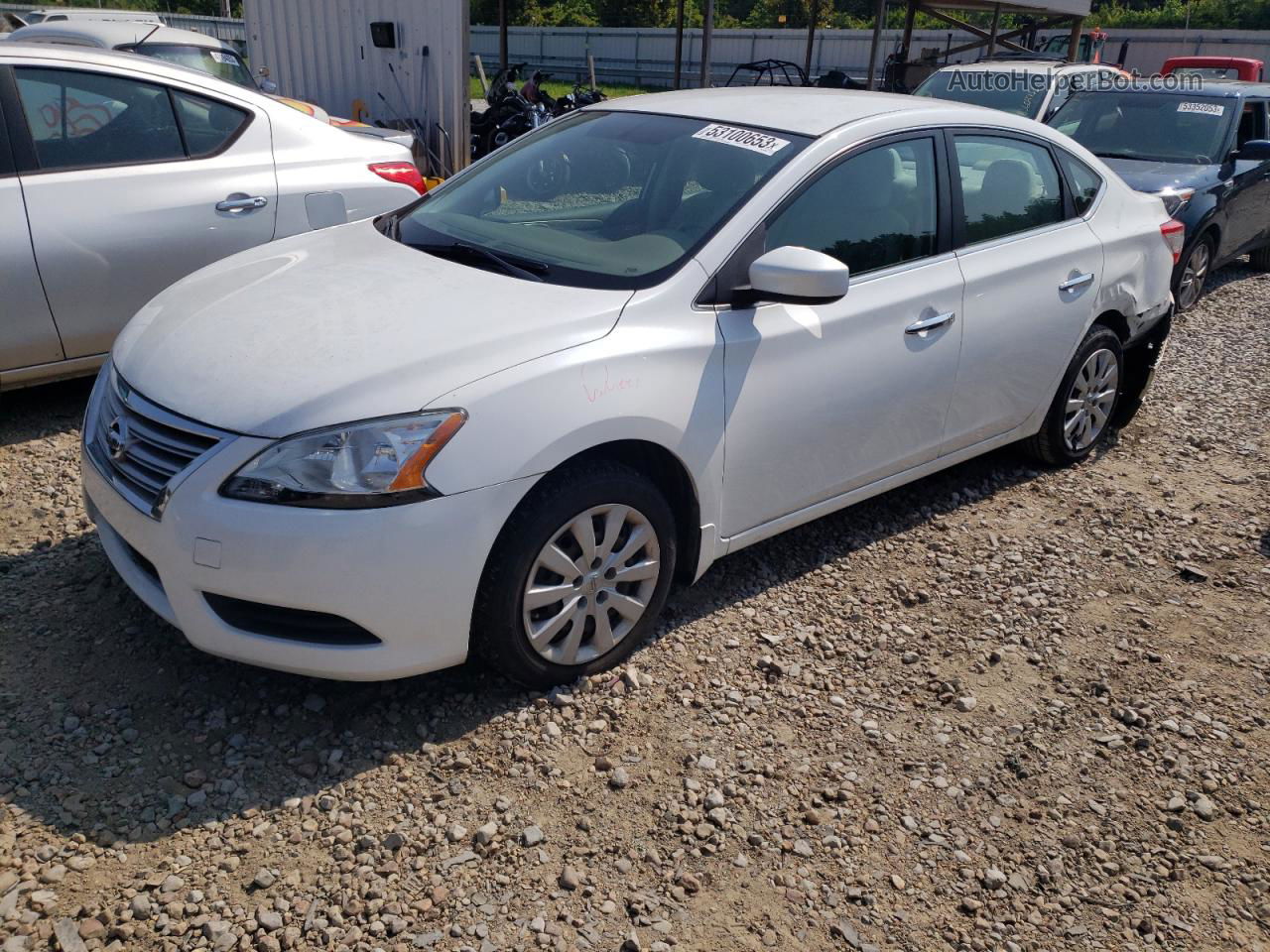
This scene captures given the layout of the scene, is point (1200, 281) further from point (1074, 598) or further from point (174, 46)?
point (174, 46)

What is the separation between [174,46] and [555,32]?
38.5m

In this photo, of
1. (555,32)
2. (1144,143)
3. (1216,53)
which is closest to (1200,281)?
(1144,143)

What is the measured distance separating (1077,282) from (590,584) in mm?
2798

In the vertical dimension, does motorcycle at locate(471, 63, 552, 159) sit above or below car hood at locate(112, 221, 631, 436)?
below

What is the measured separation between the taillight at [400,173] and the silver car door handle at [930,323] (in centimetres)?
307

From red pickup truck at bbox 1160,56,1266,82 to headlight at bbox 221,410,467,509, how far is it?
19.0m

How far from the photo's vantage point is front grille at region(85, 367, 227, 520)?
284cm

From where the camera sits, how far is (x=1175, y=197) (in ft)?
26.3

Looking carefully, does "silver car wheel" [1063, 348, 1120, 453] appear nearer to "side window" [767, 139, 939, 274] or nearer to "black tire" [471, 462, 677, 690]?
"side window" [767, 139, 939, 274]

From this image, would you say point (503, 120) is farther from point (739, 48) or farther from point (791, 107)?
point (739, 48)

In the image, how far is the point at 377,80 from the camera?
38.7 feet

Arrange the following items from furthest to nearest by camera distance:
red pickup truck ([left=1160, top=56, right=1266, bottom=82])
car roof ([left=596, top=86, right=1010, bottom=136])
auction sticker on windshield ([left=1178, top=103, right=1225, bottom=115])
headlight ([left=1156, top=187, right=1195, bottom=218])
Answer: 1. red pickup truck ([left=1160, top=56, right=1266, bottom=82])
2. auction sticker on windshield ([left=1178, top=103, right=1225, bottom=115])
3. headlight ([left=1156, top=187, right=1195, bottom=218])
4. car roof ([left=596, top=86, right=1010, bottom=136])

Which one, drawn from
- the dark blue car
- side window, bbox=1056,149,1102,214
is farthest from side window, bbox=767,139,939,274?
the dark blue car

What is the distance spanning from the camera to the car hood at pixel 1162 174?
26.4ft
